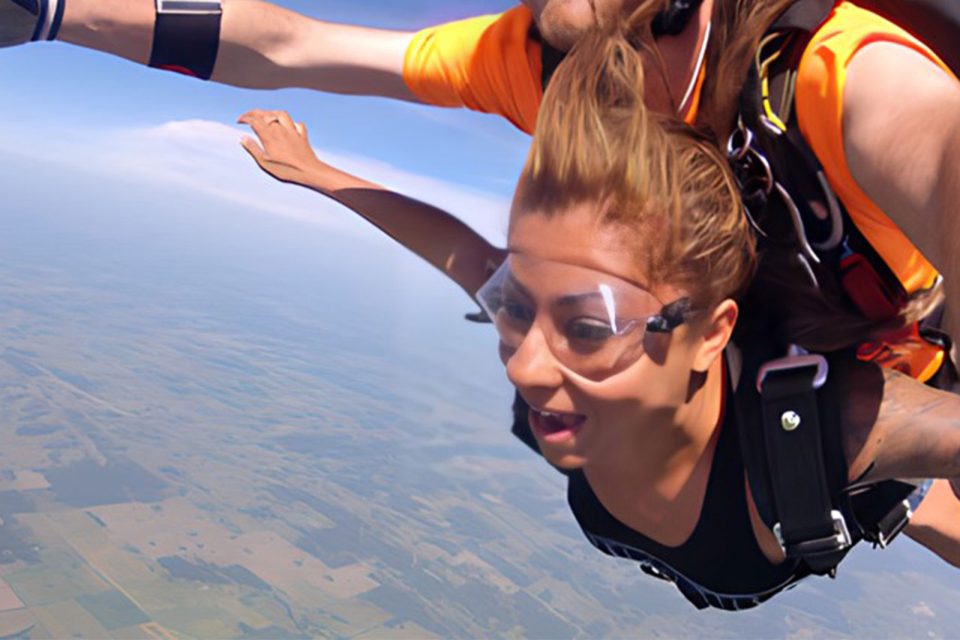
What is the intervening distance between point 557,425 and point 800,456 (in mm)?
347

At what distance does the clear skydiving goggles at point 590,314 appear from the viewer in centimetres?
97

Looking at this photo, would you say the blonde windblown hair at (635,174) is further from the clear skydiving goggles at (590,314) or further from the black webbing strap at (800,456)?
the black webbing strap at (800,456)

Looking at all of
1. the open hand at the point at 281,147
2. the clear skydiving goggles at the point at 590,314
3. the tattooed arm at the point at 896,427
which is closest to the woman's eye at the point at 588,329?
the clear skydiving goggles at the point at 590,314

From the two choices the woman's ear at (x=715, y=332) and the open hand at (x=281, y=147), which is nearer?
the woman's ear at (x=715, y=332)

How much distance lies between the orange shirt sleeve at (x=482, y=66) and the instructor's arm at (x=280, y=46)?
6cm

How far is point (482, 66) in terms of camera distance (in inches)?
62.4

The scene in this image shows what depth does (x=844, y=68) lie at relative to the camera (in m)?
0.84

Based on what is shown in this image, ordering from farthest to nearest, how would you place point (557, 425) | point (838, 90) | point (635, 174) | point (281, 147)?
point (281, 147) → point (557, 425) → point (635, 174) → point (838, 90)

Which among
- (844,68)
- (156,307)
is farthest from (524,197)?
(156,307)

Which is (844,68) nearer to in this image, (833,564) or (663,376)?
(663,376)

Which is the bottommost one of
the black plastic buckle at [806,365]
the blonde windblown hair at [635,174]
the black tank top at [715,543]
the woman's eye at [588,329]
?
the black tank top at [715,543]

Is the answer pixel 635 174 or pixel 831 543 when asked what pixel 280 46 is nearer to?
pixel 635 174

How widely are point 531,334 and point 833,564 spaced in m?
0.62

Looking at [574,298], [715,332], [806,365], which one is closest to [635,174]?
[574,298]
